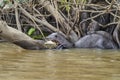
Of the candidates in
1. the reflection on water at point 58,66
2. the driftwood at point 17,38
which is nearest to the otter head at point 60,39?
the driftwood at point 17,38

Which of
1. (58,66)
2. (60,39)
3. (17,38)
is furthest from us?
(60,39)

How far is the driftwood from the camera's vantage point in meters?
6.70

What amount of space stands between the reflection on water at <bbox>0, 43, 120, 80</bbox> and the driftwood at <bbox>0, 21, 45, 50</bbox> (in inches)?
16.5

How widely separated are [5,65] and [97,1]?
4353 millimetres

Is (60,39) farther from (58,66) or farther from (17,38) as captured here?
(58,66)

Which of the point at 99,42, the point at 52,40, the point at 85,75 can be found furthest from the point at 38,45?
the point at 85,75

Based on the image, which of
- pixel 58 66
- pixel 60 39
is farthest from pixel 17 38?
pixel 58 66

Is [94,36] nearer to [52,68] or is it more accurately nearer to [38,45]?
[38,45]

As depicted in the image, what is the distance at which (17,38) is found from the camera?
275 inches

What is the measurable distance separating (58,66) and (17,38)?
2114 mm

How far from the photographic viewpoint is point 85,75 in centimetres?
437

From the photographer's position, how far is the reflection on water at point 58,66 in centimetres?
429

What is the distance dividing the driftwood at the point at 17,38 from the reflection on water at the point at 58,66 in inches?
16.5

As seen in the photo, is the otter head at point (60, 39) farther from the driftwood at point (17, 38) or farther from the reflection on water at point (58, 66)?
the reflection on water at point (58, 66)
